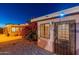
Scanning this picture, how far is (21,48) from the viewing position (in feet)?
9.45

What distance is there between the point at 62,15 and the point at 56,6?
0.17 metres

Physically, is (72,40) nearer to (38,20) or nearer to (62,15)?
(62,15)

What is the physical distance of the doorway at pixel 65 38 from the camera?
2.75 m

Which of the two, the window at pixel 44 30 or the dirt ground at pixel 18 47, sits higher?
the window at pixel 44 30

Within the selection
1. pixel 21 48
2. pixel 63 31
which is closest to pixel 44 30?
pixel 63 31

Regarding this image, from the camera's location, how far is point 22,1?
112 inches

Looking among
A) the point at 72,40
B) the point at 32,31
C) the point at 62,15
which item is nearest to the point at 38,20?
the point at 32,31

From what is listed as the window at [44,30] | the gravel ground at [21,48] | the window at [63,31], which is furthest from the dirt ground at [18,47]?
the window at [63,31]

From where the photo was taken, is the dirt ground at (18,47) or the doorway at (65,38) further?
the dirt ground at (18,47)

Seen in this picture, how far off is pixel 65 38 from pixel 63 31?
11 cm

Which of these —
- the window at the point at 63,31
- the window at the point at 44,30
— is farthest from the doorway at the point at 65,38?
the window at the point at 44,30

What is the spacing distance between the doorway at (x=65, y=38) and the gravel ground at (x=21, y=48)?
19 cm

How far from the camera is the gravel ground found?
2861 millimetres

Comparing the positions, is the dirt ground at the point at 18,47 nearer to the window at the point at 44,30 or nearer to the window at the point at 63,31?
the window at the point at 44,30
